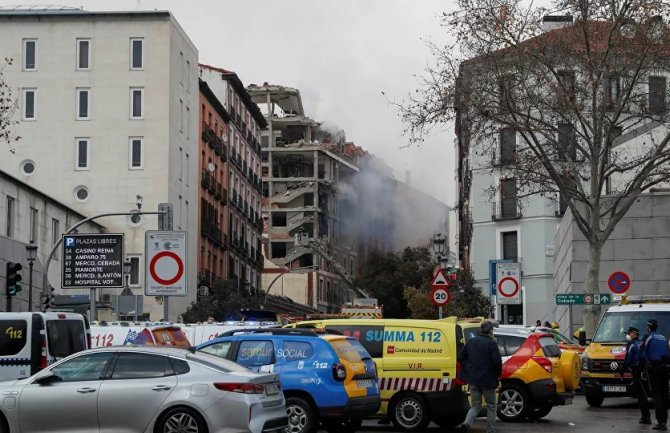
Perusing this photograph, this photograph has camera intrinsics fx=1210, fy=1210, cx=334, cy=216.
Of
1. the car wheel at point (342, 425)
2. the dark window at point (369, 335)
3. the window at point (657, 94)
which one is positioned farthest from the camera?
the window at point (657, 94)

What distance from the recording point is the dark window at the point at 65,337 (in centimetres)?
2100

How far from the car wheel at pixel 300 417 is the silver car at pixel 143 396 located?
1.84 meters

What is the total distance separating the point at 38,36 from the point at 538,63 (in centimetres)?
3760

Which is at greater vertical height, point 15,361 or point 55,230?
point 55,230

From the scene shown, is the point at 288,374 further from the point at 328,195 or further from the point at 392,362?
the point at 328,195

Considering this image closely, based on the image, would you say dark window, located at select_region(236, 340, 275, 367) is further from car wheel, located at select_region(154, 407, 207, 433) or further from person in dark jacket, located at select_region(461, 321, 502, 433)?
car wheel, located at select_region(154, 407, 207, 433)

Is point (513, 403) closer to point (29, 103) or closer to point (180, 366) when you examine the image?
point (180, 366)

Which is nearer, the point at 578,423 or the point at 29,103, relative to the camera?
the point at 578,423

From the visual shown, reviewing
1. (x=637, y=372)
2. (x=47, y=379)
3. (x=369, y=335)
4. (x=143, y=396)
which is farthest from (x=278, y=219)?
(x=143, y=396)

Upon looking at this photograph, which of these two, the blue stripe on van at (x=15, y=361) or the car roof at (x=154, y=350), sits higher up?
the car roof at (x=154, y=350)

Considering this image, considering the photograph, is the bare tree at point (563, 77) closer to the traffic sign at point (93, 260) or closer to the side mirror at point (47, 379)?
the traffic sign at point (93, 260)

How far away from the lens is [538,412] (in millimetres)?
22672

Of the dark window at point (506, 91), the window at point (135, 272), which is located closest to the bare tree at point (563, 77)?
the dark window at point (506, 91)

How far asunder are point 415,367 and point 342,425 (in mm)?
1562
